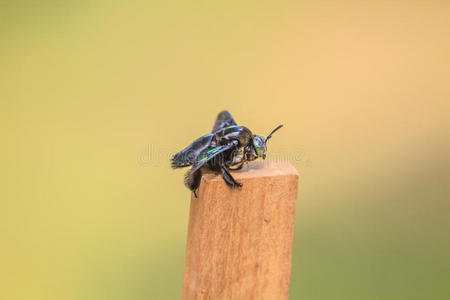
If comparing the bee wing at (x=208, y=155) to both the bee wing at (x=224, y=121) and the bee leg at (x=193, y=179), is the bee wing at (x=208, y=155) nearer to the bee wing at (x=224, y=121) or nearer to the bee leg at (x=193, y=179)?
the bee leg at (x=193, y=179)

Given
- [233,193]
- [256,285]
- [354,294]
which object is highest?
[233,193]

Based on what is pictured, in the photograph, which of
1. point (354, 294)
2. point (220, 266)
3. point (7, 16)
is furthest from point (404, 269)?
point (7, 16)

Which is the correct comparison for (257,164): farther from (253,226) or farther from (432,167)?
(432,167)

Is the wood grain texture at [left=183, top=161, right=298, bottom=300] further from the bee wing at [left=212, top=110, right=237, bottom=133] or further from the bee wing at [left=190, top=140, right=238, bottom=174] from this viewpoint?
the bee wing at [left=212, top=110, right=237, bottom=133]

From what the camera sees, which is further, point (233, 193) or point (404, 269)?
point (404, 269)

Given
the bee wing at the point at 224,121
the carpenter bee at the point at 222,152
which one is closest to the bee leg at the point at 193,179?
the carpenter bee at the point at 222,152

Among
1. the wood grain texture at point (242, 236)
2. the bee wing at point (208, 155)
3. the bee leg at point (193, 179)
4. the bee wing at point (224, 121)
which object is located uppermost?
the bee wing at point (224, 121)
